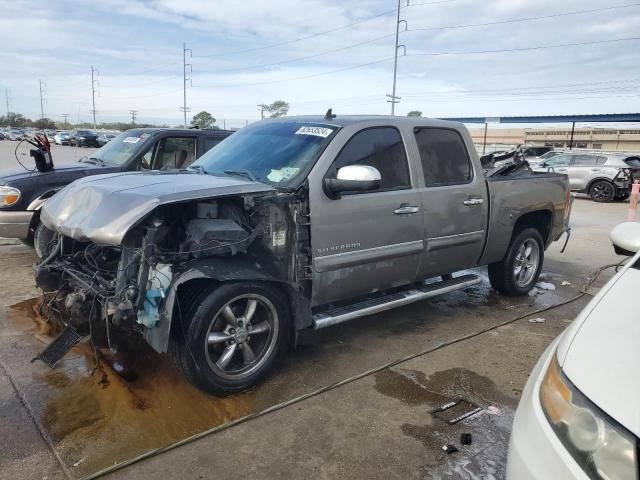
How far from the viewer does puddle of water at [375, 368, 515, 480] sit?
2822 millimetres

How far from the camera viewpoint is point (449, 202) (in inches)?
184

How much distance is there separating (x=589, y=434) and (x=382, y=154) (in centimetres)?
297

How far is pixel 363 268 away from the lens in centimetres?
Answer: 408

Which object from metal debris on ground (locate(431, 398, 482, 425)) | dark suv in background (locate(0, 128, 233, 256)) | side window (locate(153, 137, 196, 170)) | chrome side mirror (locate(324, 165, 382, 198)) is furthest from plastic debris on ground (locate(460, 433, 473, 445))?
side window (locate(153, 137, 196, 170))

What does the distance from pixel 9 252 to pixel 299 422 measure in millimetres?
5905

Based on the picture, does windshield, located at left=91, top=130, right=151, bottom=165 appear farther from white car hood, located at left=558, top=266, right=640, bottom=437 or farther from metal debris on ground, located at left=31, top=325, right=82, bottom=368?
white car hood, located at left=558, top=266, right=640, bottom=437

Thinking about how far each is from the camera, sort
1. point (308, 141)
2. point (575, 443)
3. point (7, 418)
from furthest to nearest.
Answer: point (308, 141) < point (7, 418) < point (575, 443)

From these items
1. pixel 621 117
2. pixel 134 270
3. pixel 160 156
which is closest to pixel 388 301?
pixel 134 270

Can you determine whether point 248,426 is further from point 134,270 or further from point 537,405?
point 537,405

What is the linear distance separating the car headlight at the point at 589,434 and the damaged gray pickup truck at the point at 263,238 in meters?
2.06

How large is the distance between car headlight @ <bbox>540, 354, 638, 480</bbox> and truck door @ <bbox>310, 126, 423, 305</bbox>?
83.8 inches

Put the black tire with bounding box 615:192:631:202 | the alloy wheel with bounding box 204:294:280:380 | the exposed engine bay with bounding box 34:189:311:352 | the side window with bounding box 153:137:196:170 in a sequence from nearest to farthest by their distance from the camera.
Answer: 1. the exposed engine bay with bounding box 34:189:311:352
2. the alloy wheel with bounding box 204:294:280:380
3. the side window with bounding box 153:137:196:170
4. the black tire with bounding box 615:192:631:202

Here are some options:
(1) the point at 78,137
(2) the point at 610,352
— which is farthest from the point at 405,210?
(1) the point at 78,137

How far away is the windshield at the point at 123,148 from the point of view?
7.16 meters
